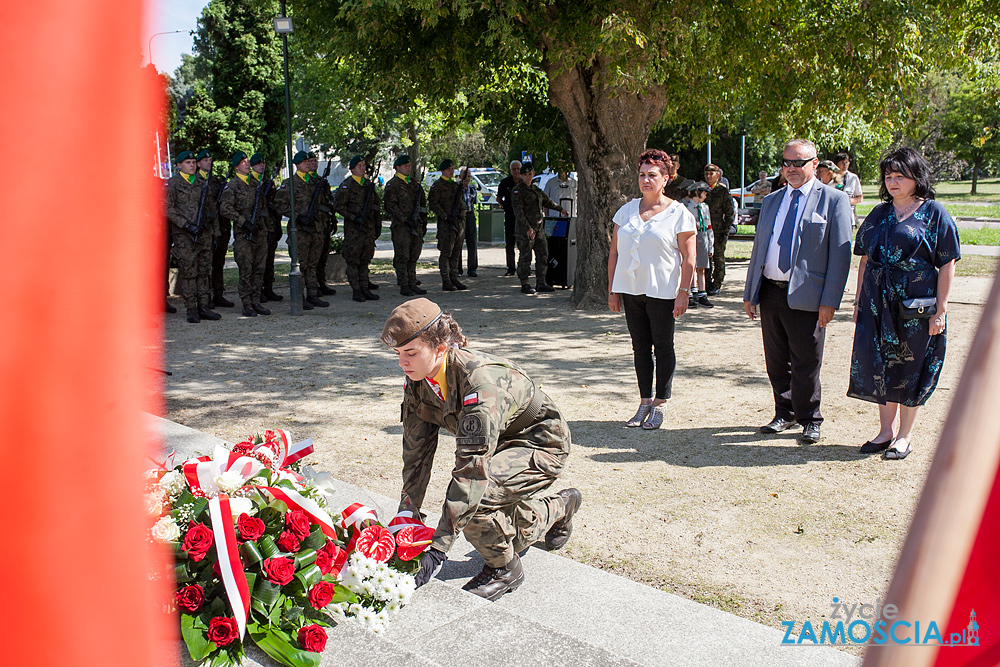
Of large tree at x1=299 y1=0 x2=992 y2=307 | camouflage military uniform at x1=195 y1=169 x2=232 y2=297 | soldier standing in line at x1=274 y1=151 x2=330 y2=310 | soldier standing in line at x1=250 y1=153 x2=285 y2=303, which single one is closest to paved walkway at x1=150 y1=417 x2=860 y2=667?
large tree at x1=299 y1=0 x2=992 y2=307

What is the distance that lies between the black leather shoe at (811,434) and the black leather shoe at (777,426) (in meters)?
0.23

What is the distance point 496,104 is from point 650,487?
374 inches

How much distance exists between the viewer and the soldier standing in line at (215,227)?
11516 millimetres

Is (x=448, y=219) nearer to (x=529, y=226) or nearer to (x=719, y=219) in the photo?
(x=529, y=226)

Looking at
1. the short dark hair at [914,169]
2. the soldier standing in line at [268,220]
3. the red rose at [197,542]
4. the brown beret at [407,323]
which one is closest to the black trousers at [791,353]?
the short dark hair at [914,169]

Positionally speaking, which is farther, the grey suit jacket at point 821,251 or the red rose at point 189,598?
the grey suit jacket at point 821,251

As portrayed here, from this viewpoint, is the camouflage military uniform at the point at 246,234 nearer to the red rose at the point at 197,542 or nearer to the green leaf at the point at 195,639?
the red rose at the point at 197,542

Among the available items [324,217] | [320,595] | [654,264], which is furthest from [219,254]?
[320,595]

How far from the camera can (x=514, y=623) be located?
3.09 meters

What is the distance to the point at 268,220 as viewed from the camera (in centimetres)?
1226

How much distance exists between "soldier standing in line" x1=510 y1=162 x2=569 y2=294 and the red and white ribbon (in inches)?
427

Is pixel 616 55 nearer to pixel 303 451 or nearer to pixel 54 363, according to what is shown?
pixel 303 451

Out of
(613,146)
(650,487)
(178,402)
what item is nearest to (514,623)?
(650,487)

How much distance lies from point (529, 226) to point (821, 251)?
Result: 847cm
